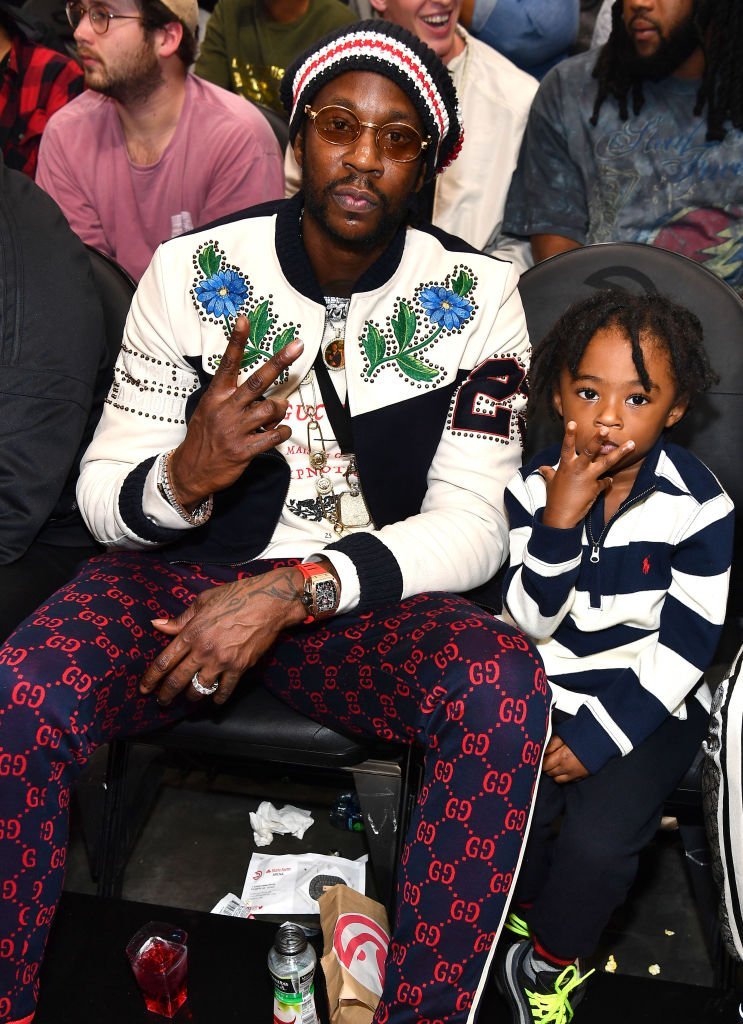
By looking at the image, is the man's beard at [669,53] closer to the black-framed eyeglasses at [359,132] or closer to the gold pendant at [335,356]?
the black-framed eyeglasses at [359,132]

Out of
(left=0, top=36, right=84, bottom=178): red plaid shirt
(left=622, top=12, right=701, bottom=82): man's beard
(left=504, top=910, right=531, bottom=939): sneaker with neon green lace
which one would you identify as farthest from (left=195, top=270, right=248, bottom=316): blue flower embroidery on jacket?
(left=0, top=36, right=84, bottom=178): red plaid shirt

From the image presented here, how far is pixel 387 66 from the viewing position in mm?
2059

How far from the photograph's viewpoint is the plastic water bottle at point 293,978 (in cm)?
179

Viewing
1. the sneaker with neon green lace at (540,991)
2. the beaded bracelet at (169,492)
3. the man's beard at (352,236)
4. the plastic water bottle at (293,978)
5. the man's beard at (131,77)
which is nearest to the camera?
the plastic water bottle at (293,978)

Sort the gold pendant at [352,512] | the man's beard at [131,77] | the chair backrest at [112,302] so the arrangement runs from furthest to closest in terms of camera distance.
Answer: the man's beard at [131,77] < the chair backrest at [112,302] < the gold pendant at [352,512]

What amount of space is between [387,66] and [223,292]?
526mm

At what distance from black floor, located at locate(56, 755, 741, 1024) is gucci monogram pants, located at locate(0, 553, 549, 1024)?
1.14 feet

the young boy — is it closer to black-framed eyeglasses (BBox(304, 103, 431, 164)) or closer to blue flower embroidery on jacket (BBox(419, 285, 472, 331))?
blue flower embroidery on jacket (BBox(419, 285, 472, 331))

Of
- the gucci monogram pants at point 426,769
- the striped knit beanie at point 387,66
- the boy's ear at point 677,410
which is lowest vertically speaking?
the gucci monogram pants at point 426,769

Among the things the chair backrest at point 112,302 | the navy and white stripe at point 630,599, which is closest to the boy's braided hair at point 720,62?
the navy and white stripe at point 630,599

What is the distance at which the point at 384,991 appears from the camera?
1.70 meters

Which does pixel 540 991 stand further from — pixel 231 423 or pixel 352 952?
pixel 231 423

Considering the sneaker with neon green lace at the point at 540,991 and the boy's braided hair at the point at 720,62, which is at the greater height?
the boy's braided hair at the point at 720,62

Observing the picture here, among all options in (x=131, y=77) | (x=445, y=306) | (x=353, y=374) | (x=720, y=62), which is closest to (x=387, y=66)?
(x=445, y=306)
